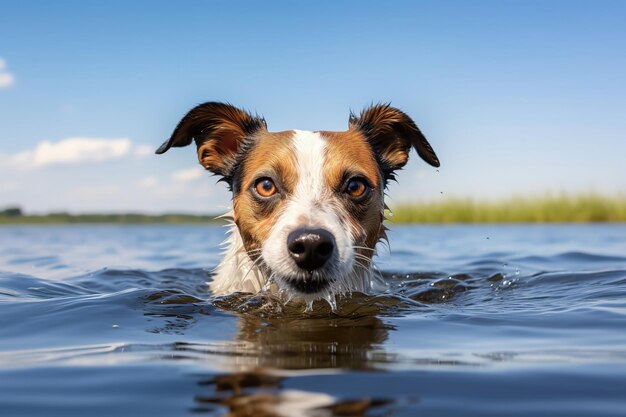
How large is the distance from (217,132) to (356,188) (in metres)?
1.67

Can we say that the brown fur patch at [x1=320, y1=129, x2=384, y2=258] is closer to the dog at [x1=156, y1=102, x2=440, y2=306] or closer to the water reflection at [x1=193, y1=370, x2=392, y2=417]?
the dog at [x1=156, y1=102, x2=440, y2=306]

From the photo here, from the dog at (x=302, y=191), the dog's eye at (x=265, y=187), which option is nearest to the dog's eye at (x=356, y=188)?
the dog at (x=302, y=191)

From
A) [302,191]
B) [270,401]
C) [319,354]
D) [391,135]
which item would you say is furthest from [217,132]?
[270,401]

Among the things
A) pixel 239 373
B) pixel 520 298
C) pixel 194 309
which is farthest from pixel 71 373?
pixel 520 298

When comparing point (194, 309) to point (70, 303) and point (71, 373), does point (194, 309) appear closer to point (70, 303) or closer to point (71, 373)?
point (70, 303)

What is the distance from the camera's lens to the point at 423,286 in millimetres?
8125

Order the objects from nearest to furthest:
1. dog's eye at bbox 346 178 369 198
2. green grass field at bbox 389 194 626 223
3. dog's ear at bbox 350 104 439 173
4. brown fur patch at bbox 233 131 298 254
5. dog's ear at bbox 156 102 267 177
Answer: brown fur patch at bbox 233 131 298 254 < dog's eye at bbox 346 178 369 198 < dog's ear at bbox 156 102 267 177 < dog's ear at bbox 350 104 439 173 < green grass field at bbox 389 194 626 223

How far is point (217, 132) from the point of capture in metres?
6.60

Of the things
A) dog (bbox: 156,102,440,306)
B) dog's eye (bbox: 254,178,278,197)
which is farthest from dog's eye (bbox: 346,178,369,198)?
dog's eye (bbox: 254,178,278,197)

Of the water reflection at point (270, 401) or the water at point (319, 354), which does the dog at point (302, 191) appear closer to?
the water at point (319, 354)

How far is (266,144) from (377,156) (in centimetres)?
107

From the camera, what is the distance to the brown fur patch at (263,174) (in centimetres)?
546

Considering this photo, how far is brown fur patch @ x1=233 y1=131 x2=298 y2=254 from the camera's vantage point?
5.46m

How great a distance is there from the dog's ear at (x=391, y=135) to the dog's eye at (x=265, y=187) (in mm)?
1332
